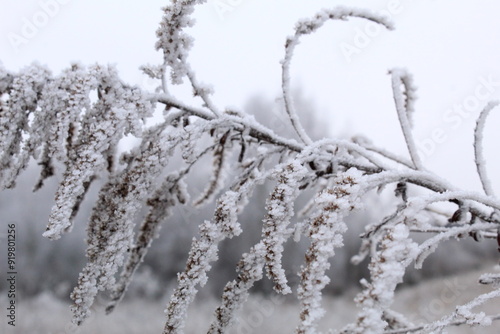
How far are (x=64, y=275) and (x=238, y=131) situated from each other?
11.1 metres

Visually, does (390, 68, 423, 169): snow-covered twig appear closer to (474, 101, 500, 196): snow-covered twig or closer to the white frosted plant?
the white frosted plant

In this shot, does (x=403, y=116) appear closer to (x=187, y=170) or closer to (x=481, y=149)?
(x=481, y=149)

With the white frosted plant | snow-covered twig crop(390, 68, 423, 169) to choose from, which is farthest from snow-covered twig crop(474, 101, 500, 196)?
snow-covered twig crop(390, 68, 423, 169)

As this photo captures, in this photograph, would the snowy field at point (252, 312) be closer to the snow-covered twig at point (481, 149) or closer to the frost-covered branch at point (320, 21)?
the snow-covered twig at point (481, 149)

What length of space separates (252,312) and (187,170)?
29.7ft

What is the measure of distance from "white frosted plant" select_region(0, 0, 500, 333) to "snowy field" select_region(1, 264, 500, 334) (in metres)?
7.51

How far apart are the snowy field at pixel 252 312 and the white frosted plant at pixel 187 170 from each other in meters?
7.51

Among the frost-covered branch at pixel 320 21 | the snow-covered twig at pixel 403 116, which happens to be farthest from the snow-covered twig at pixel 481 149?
the frost-covered branch at pixel 320 21

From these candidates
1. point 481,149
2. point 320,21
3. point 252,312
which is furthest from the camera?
point 252,312

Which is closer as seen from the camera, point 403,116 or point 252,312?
point 403,116

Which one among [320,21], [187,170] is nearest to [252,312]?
[187,170]

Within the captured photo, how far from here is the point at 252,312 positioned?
9.49 m

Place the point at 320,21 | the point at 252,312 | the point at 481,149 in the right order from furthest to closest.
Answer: the point at 252,312 < the point at 481,149 < the point at 320,21

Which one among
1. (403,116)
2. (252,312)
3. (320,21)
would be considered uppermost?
(320,21)
